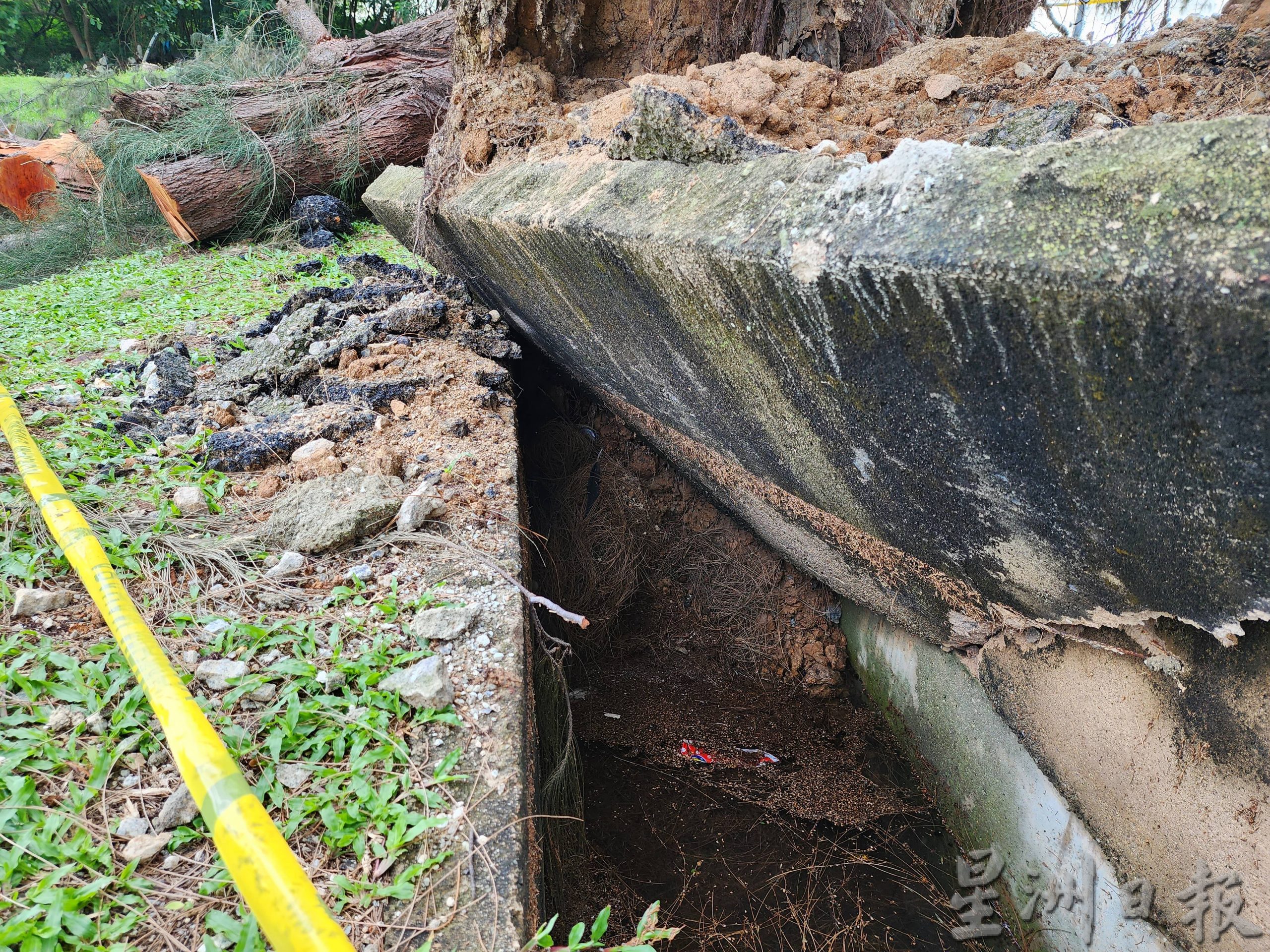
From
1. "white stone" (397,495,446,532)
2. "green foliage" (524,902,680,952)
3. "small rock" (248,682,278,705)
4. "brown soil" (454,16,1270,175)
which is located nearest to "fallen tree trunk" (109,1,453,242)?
"brown soil" (454,16,1270,175)

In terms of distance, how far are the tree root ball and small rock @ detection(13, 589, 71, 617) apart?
5657 mm

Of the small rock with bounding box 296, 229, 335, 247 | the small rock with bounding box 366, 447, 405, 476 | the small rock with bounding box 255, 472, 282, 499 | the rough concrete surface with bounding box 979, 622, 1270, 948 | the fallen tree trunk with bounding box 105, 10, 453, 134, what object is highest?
the fallen tree trunk with bounding box 105, 10, 453, 134

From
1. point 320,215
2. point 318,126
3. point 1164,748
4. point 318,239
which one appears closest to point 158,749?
point 1164,748

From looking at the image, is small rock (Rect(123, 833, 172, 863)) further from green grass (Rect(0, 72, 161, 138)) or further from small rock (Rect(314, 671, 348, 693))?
green grass (Rect(0, 72, 161, 138))

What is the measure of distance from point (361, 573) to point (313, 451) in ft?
2.23

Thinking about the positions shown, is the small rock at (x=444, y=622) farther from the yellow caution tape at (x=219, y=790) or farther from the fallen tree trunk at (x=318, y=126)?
the fallen tree trunk at (x=318, y=126)

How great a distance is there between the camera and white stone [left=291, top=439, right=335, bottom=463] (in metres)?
2.48

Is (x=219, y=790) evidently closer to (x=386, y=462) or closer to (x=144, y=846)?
(x=144, y=846)

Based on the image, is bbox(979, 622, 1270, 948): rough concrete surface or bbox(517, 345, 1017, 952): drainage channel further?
bbox(517, 345, 1017, 952): drainage channel

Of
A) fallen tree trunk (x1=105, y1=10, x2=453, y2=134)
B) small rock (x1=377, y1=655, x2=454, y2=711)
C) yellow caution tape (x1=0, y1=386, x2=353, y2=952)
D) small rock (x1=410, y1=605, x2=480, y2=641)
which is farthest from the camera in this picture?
fallen tree trunk (x1=105, y1=10, x2=453, y2=134)

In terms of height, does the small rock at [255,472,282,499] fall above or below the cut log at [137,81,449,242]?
below

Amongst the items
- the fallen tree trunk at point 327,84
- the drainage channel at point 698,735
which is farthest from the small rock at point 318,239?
the drainage channel at point 698,735

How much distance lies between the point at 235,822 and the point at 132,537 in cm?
127

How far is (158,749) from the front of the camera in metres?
1.50
